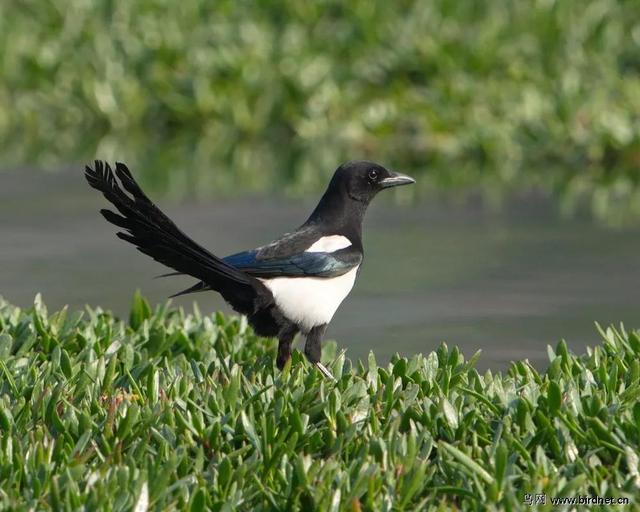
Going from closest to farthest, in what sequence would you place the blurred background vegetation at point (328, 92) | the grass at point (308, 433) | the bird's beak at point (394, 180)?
the grass at point (308, 433)
the bird's beak at point (394, 180)
the blurred background vegetation at point (328, 92)

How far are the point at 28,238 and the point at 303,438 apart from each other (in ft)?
17.7

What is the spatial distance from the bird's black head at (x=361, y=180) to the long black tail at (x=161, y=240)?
0.81m

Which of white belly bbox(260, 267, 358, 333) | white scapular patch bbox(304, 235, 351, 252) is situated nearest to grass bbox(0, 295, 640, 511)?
white belly bbox(260, 267, 358, 333)

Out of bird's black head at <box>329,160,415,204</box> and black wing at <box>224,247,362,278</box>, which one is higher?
bird's black head at <box>329,160,415,204</box>

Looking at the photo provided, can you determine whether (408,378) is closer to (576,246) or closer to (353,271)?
(353,271)

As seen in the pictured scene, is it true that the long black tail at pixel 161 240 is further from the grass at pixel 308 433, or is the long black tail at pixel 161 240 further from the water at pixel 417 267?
the water at pixel 417 267

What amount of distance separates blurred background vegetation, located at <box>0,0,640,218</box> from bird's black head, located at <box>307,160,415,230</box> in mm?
4220

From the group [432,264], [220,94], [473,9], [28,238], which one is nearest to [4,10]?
[220,94]

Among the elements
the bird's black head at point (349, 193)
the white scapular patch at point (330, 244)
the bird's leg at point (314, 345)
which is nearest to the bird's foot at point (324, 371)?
the bird's leg at point (314, 345)

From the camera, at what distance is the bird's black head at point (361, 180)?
6.37 meters

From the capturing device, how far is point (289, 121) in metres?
12.8

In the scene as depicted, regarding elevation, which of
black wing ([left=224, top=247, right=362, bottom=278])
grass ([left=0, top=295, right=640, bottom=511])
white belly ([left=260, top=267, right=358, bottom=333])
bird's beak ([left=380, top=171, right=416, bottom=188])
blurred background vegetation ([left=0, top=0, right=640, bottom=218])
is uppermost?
blurred background vegetation ([left=0, top=0, right=640, bottom=218])

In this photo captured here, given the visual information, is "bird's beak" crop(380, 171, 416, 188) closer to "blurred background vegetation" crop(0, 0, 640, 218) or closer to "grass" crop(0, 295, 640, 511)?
"grass" crop(0, 295, 640, 511)

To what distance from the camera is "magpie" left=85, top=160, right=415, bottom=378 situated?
5410mm
